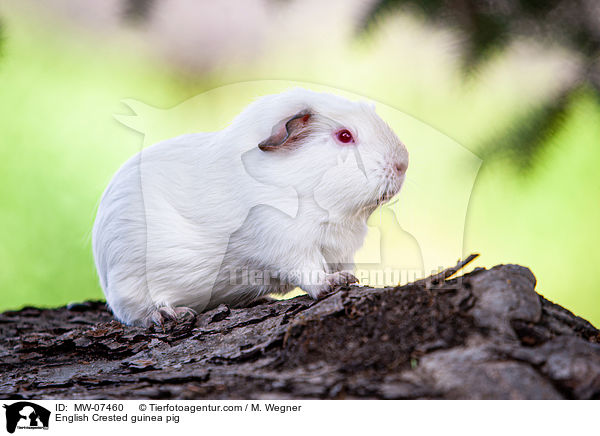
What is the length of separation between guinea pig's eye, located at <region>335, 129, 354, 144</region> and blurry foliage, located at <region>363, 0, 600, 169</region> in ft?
1.37

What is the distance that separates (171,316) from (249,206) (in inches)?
19.7

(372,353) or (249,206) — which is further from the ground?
(249,206)

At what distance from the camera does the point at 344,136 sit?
6.58 ft

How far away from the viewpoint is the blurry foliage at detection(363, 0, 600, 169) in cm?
178

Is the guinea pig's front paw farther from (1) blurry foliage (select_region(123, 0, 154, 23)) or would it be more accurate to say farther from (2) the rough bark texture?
(1) blurry foliage (select_region(123, 0, 154, 23))

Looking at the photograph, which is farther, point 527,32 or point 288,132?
point 288,132

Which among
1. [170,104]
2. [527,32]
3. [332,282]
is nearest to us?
[527,32]

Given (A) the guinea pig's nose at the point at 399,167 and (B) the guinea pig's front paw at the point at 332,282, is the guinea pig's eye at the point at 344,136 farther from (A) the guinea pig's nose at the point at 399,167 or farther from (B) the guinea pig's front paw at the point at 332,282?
(B) the guinea pig's front paw at the point at 332,282

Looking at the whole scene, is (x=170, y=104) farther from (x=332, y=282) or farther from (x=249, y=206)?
(x=332, y=282)

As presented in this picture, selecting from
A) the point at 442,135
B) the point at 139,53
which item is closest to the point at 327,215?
the point at 442,135

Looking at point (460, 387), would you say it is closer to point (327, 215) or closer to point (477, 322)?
point (477, 322)

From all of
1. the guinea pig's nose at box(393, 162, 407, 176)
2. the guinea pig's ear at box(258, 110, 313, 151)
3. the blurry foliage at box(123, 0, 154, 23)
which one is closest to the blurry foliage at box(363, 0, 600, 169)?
the guinea pig's nose at box(393, 162, 407, 176)
